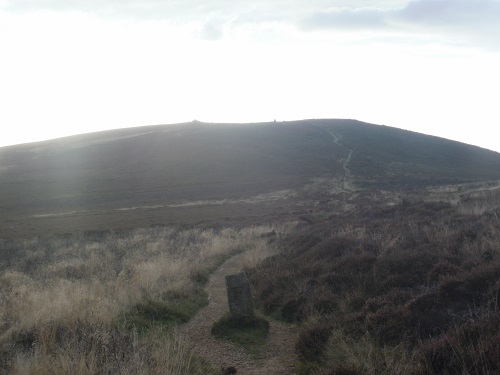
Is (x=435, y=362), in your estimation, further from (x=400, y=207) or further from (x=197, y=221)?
(x=197, y=221)

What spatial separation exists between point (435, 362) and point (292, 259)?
8832 millimetres

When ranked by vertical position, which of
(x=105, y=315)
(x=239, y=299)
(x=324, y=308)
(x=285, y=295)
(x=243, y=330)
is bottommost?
(x=243, y=330)

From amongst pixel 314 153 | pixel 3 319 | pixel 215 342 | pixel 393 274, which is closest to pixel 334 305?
pixel 393 274

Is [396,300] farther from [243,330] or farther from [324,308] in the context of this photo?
[243,330]

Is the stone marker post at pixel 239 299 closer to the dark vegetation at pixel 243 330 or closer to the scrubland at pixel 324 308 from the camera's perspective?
the dark vegetation at pixel 243 330

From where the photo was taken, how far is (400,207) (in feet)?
74.8

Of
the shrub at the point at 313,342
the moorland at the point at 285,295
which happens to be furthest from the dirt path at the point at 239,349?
the shrub at the point at 313,342

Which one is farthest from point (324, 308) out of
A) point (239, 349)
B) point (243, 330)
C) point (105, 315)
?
point (105, 315)

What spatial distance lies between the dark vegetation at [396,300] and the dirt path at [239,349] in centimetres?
33

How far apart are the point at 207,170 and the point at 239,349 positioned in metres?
63.7

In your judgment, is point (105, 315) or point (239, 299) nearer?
point (105, 315)

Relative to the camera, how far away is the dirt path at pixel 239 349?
7.17 meters

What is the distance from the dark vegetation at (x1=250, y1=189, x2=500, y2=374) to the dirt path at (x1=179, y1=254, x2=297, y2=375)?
0.33 metres

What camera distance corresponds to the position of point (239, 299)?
940 centimetres
